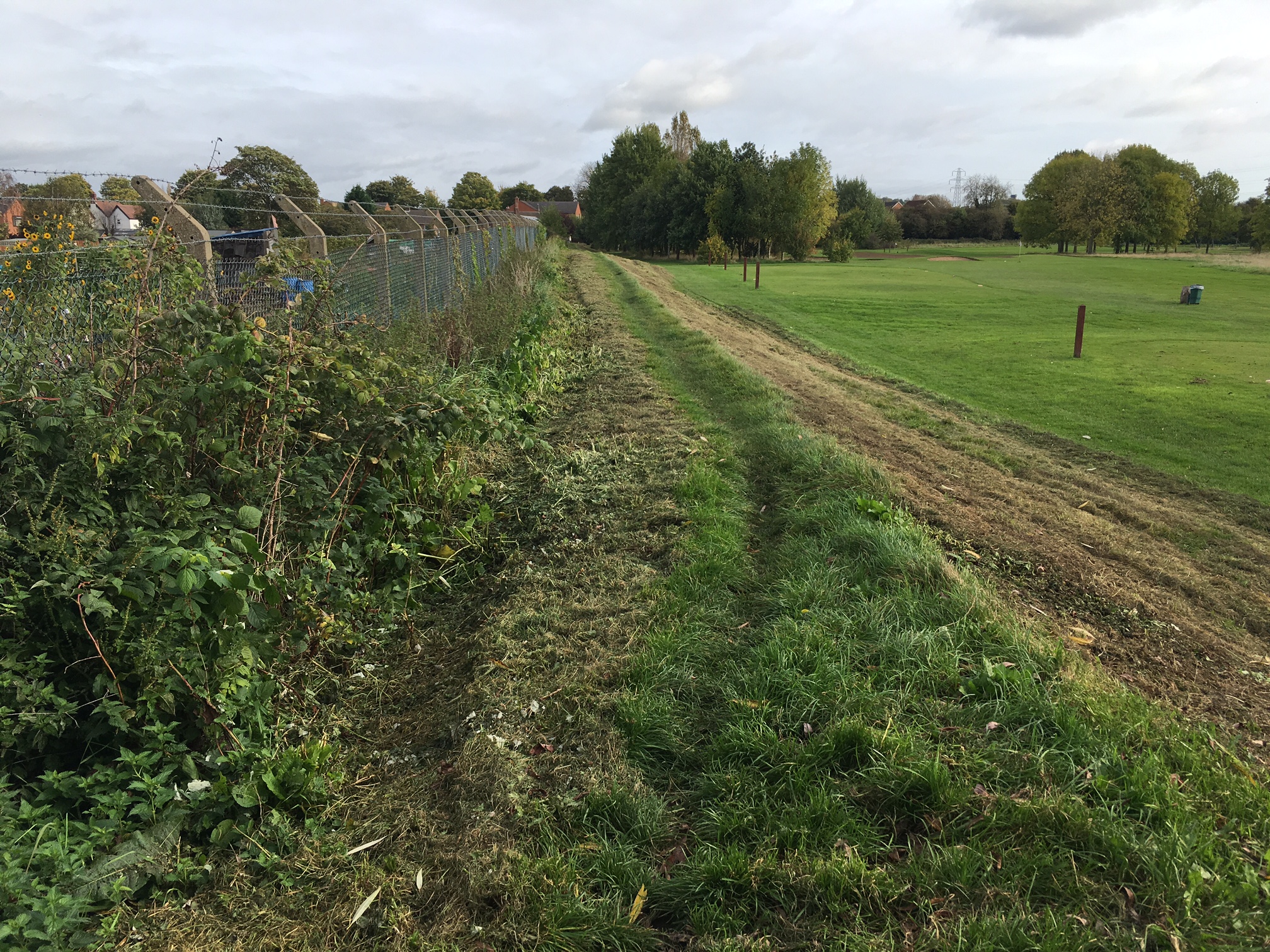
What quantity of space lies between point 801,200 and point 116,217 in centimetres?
6040

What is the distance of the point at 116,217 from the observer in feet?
18.1

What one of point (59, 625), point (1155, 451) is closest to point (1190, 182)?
point (1155, 451)

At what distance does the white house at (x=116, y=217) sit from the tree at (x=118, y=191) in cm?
7

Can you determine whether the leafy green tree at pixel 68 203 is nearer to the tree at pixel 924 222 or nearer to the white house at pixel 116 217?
the white house at pixel 116 217

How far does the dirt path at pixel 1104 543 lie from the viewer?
402cm

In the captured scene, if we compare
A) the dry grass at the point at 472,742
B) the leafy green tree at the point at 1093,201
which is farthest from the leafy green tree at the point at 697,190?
the dry grass at the point at 472,742

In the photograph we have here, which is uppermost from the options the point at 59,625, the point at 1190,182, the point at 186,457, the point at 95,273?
the point at 1190,182

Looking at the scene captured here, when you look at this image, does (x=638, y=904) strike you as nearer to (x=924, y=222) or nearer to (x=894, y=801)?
(x=894, y=801)

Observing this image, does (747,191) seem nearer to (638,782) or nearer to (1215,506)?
(1215,506)

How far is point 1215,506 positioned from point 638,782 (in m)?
7.25

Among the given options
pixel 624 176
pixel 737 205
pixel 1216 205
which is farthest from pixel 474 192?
pixel 1216 205

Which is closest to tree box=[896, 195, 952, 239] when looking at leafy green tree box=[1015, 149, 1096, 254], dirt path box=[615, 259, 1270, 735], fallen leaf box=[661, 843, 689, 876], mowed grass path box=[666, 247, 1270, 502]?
leafy green tree box=[1015, 149, 1096, 254]

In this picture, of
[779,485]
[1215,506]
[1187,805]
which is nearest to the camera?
[1187,805]

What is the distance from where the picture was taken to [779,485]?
21.0ft
